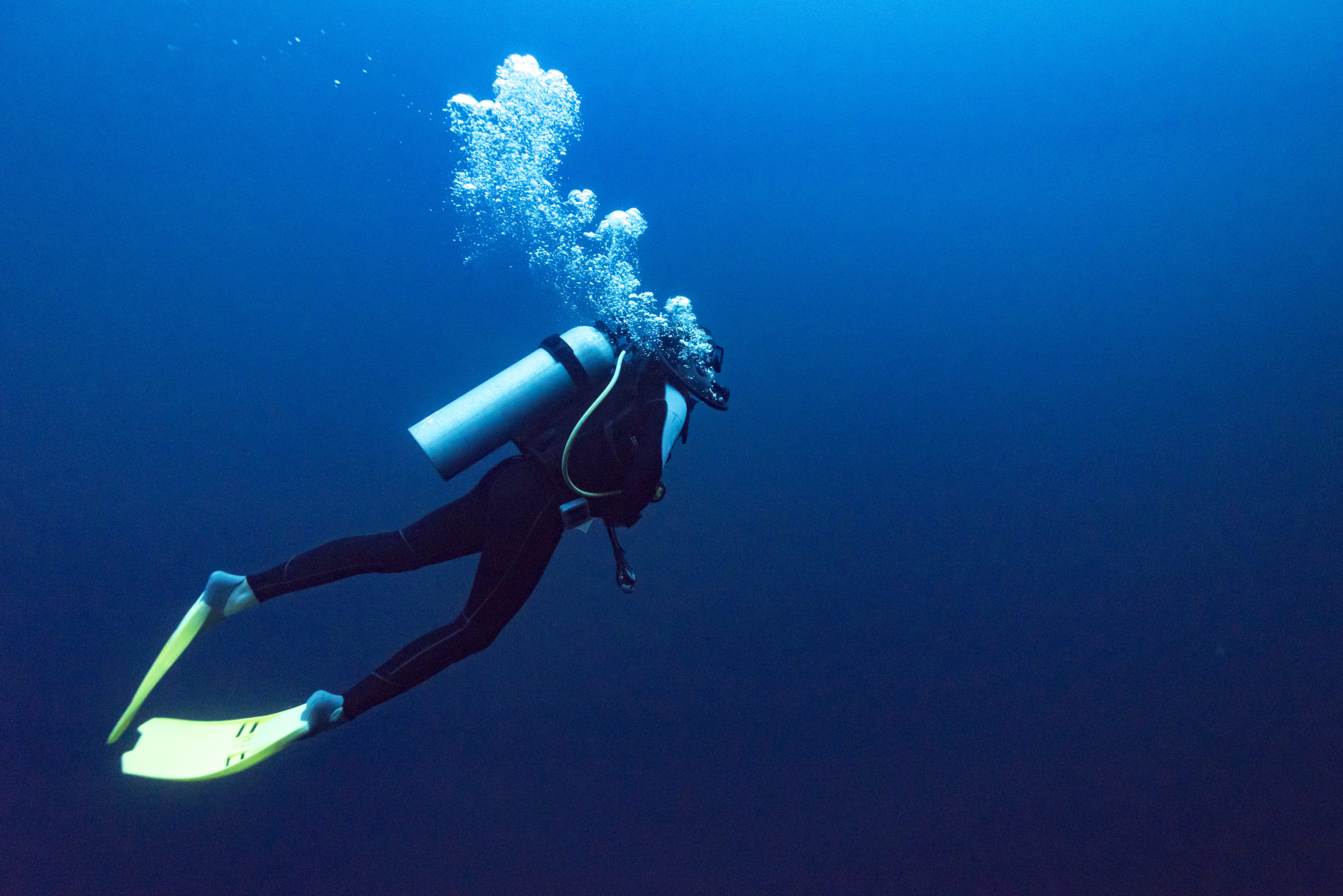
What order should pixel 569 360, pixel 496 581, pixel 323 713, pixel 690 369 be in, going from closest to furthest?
1. pixel 323 713
2. pixel 496 581
3. pixel 569 360
4. pixel 690 369

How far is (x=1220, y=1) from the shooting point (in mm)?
3605

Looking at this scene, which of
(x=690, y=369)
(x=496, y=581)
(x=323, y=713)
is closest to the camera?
(x=323, y=713)

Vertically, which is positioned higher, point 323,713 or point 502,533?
point 502,533

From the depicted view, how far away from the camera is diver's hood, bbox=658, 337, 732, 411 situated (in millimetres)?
2268

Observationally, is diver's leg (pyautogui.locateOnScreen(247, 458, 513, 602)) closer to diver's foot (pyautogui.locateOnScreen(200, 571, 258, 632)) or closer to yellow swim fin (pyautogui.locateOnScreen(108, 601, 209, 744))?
diver's foot (pyautogui.locateOnScreen(200, 571, 258, 632))

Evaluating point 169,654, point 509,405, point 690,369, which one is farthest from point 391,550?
point 690,369

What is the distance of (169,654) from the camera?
2.17 meters

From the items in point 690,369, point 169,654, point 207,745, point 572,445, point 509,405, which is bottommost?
point 207,745

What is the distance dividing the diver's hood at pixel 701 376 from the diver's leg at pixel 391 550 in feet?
2.29

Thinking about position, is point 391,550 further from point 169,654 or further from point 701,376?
point 701,376

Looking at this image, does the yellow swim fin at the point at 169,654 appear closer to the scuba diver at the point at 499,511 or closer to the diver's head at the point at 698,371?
the scuba diver at the point at 499,511

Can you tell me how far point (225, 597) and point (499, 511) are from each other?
1051 mm

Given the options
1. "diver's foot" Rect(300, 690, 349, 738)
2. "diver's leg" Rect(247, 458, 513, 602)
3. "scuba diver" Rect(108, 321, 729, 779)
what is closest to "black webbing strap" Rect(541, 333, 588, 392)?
"scuba diver" Rect(108, 321, 729, 779)

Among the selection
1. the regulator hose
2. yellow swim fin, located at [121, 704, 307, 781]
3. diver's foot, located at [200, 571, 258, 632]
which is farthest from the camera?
diver's foot, located at [200, 571, 258, 632]
